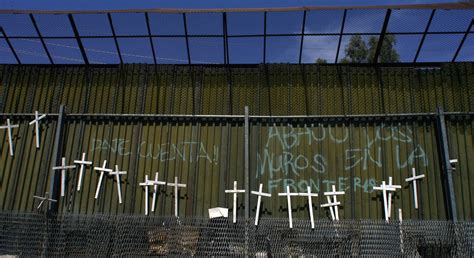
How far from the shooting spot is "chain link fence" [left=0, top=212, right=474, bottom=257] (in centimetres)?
889

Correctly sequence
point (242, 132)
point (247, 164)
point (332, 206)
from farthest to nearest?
point (242, 132) < point (247, 164) < point (332, 206)

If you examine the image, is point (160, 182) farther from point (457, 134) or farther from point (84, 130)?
point (457, 134)

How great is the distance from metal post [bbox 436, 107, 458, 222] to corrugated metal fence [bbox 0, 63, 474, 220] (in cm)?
18

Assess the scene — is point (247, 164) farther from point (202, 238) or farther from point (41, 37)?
point (41, 37)

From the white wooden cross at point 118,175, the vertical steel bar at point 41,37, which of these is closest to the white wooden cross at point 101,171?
the white wooden cross at point 118,175

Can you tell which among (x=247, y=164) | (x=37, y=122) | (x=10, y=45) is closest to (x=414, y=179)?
(x=247, y=164)

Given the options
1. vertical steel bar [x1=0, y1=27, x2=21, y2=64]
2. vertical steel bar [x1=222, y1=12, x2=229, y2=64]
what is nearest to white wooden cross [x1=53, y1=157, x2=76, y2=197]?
vertical steel bar [x1=0, y1=27, x2=21, y2=64]

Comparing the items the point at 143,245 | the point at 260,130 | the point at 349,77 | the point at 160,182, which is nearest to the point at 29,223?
the point at 143,245

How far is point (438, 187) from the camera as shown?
36.0 feet

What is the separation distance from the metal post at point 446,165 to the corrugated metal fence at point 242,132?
0.58 ft

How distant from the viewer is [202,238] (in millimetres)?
9086

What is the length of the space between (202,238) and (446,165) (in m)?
6.01

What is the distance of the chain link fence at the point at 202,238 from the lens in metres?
8.89

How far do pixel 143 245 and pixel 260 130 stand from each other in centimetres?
437
